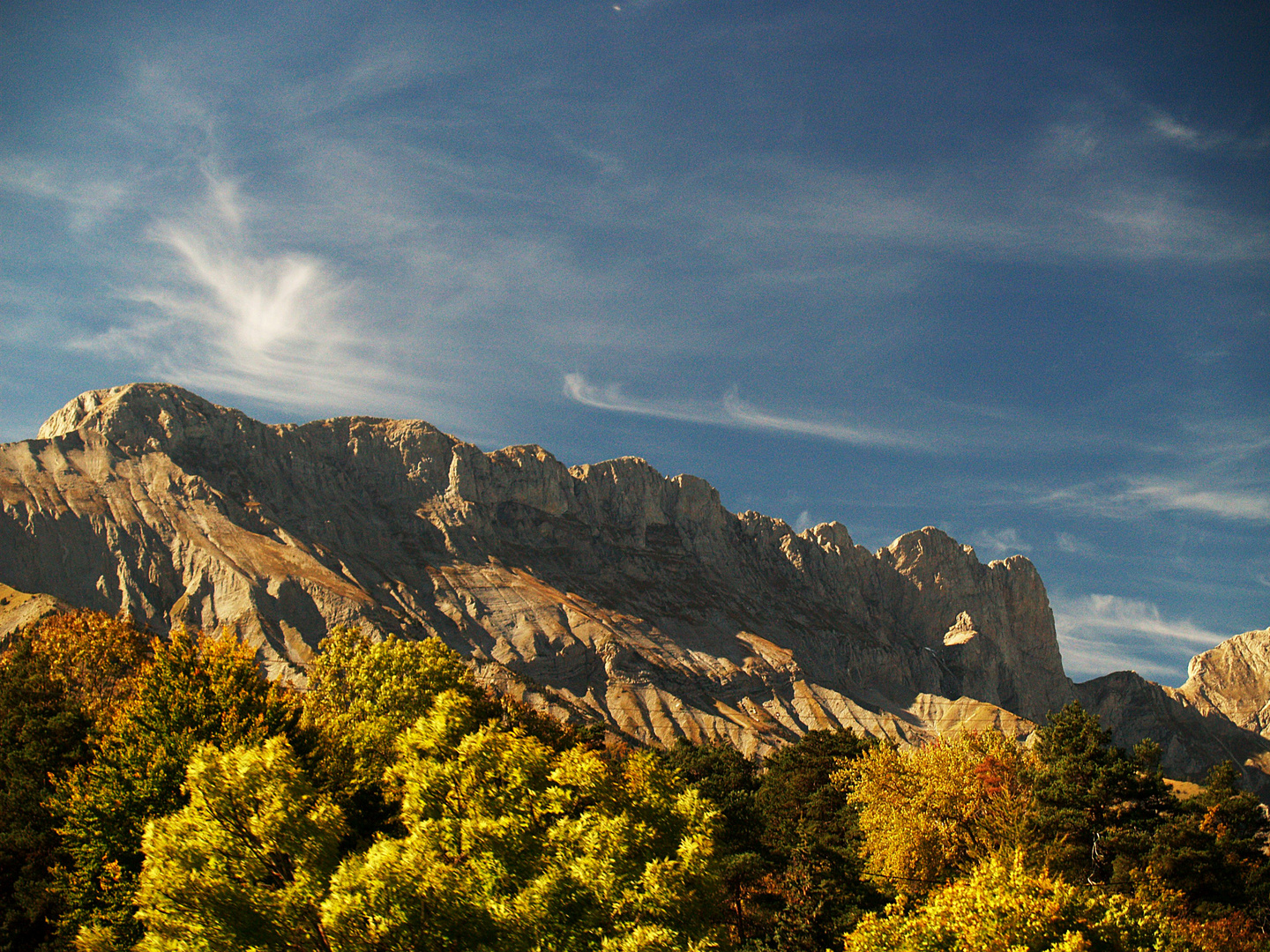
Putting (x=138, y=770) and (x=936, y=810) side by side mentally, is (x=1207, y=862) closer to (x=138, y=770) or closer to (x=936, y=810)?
(x=936, y=810)

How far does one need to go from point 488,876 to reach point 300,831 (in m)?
5.93

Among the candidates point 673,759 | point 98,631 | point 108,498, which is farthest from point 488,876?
point 108,498

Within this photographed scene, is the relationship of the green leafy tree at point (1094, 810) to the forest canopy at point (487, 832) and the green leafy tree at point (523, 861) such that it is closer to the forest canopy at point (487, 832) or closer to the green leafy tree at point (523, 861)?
the forest canopy at point (487, 832)

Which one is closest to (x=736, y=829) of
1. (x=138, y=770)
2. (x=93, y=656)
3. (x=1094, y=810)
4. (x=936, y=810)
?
(x=936, y=810)

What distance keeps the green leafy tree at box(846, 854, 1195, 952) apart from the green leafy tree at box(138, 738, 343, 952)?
56.6ft

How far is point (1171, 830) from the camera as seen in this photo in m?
47.3

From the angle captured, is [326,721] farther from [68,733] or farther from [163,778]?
[163,778]

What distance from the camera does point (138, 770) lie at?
36500mm

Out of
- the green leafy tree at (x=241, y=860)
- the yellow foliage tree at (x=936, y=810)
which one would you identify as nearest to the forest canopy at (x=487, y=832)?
the green leafy tree at (x=241, y=860)

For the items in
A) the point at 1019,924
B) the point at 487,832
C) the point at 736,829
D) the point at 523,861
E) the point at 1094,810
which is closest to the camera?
the point at 1019,924

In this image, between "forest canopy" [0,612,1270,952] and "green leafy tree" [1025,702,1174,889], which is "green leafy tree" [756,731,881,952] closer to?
"forest canopy" [0,612,1270,952]

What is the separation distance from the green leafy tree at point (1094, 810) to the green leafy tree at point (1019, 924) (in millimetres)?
19818

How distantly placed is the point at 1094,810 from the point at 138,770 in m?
48.7

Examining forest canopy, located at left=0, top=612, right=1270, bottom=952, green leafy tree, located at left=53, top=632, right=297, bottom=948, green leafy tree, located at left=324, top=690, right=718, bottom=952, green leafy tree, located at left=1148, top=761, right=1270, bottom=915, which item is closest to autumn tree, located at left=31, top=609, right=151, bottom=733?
forest canopy, located at left=0, top=612, right=1270, bottom=952
